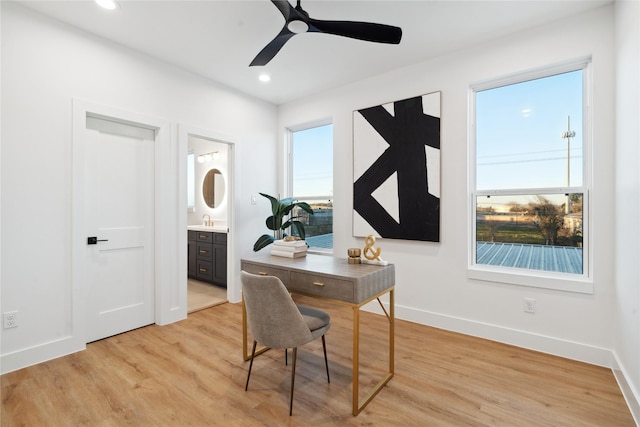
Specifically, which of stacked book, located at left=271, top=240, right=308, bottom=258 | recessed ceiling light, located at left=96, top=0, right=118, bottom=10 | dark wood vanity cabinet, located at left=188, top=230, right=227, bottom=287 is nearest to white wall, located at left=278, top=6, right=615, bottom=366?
stacked book, located at left=271, top=240, right=308, bottom=258

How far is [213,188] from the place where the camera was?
5289 mm

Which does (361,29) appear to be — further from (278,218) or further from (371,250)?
(278,218)

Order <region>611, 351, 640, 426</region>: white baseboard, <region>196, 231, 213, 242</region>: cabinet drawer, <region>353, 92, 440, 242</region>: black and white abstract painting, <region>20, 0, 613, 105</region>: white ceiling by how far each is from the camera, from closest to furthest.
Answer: <region>611, 351, 640, 426</region>: white baseboard
<region>20, 0, 613, 105</region>: white ceiling
<region>353, 92, 440, 242</region>: black and white abstract painting
<region>196, 231, 213, 242</region>: cabinet drawer

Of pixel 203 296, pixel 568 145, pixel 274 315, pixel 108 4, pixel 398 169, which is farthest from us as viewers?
pixel 203 296

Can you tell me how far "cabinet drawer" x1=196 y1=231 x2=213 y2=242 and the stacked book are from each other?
7.77ft

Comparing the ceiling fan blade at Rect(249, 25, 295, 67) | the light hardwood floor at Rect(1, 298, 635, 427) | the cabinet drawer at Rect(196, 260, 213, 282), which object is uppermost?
the ceiling fan blade at Rect(249, 25, 295, 67)

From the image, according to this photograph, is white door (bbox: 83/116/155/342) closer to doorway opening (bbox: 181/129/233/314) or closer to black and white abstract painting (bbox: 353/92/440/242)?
doorway opening (bbox: 181/129/233/314)

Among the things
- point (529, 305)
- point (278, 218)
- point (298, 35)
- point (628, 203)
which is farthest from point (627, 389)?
point (298, 35)

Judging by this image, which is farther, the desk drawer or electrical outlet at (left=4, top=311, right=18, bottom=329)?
electrical outlet at (left=4, top=311, right=18, bottom=329)

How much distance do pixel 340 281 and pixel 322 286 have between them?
15 cm

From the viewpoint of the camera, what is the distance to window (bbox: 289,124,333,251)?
164 inches

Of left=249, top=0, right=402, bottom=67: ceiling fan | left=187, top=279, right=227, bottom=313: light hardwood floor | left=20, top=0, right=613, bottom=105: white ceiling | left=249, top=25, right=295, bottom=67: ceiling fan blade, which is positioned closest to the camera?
left=249, top=0, right=402, bottom=67: ceiling fan

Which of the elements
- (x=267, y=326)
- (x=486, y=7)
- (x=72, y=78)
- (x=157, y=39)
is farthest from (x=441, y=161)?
(x=72, y=78)

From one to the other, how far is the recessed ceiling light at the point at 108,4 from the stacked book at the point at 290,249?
7.45 feet
